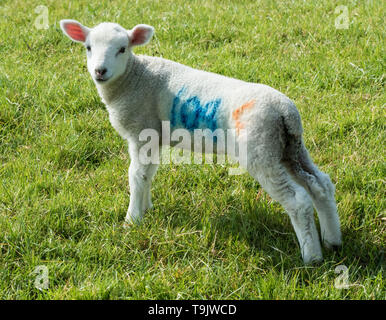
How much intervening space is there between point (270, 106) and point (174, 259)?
3.91 ft

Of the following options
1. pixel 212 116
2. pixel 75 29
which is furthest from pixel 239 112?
pixel 75 29

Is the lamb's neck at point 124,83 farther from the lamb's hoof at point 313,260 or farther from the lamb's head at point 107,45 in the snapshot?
the lamb's hoof at point 313,260

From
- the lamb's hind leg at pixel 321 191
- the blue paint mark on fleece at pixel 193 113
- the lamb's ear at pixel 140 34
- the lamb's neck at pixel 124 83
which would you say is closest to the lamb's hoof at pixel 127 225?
the blue paint mark on fleece at pixel 193 113

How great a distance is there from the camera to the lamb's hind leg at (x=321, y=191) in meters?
3.41

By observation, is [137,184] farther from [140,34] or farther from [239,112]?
[140,34]

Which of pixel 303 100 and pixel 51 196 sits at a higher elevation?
pixel 303 100

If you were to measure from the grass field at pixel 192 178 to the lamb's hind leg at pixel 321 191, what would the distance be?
0.48 feet

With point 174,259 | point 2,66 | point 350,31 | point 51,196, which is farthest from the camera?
point 350,31

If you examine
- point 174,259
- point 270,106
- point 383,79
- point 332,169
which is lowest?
point 174,259

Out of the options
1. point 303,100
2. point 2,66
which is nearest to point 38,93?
point 2,66

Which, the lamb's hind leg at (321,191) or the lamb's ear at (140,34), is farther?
the lamb's ear at (140,34)

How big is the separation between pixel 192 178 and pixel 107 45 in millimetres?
1327

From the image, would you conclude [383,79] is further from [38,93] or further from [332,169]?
[38,93]

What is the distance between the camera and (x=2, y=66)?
5.90m
